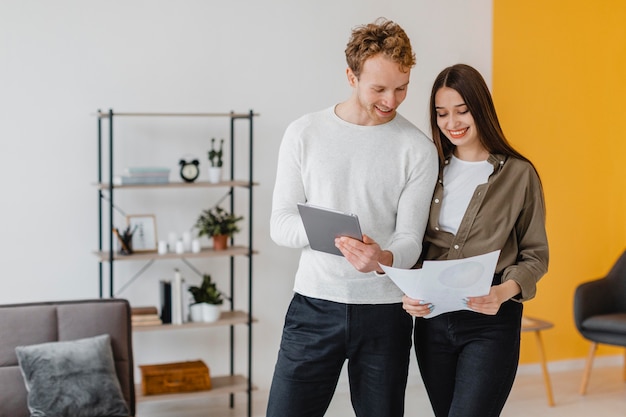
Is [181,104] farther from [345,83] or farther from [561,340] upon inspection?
[561,340]

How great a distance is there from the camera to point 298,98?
16.1 ft

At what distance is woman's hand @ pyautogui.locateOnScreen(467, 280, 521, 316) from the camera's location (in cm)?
224

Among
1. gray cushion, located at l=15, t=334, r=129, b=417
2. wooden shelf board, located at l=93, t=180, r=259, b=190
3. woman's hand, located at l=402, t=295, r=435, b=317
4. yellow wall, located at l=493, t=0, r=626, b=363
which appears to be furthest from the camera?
yellow wall, located at l=493, t=0, r=626, b=363

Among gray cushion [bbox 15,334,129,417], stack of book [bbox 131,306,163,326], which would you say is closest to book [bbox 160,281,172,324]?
stack of book [bbox 131,306,163,326]

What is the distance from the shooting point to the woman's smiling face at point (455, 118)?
2.36 m

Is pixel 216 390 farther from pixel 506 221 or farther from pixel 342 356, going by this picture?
pixel 506 221

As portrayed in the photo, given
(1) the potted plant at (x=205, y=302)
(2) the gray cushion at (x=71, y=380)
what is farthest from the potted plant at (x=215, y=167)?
(2) the gray cushion at (x=71, y=380)

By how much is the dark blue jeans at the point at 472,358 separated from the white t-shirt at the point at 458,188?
27cm

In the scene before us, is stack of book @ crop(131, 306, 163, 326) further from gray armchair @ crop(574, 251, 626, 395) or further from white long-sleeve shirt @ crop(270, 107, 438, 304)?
gray armchair @ crop(574, 251, 626, 395)

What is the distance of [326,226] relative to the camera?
2156 mm

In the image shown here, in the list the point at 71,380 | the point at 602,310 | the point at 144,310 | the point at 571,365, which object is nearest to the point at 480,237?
the point at 71,380

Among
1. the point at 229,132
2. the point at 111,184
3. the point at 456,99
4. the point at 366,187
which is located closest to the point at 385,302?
the point at 366,187

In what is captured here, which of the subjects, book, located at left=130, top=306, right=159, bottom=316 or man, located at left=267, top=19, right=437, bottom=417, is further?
book, located at left=130, top=306, right=159, bottom=316

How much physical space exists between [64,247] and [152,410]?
102 cm
